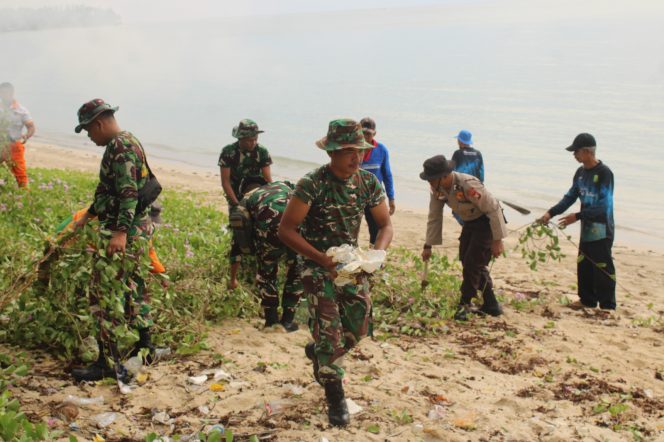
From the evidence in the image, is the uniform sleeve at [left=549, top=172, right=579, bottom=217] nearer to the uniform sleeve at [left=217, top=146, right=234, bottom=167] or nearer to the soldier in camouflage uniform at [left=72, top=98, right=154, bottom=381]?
the uniform sleeve at [left=217, top=146, right=234, bottom=167]

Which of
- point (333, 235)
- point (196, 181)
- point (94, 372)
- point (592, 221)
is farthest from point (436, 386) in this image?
point (196, 181)

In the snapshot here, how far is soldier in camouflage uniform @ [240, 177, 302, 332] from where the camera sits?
638 cm

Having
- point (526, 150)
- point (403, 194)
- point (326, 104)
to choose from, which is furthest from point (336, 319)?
point (326, 104)

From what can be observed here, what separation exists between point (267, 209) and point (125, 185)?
165 cm

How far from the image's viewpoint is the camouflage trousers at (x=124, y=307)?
16.7 feet

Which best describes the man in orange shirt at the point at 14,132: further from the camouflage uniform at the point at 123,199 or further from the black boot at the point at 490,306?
the black boot at the point at 490,306

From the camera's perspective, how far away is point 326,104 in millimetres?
34938

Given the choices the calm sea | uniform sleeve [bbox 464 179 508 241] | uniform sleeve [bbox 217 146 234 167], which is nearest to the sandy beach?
uniform sleeve [bbox 464 179 508 241]

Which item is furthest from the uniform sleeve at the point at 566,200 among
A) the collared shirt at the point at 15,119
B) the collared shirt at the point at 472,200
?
the collared shirt at the point at 15,119

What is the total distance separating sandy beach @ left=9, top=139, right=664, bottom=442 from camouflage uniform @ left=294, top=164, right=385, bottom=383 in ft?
1.65

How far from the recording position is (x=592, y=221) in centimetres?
765

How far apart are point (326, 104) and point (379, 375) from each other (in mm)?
29982

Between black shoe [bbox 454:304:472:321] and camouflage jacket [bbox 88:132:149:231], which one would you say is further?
black shoe [bbox 454:304:472:321]

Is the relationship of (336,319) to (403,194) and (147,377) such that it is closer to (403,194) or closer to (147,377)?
(147,377)
